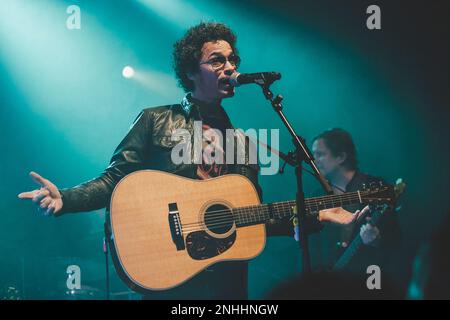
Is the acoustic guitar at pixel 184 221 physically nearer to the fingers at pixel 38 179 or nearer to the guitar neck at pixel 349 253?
the fingers at pixel 38 179

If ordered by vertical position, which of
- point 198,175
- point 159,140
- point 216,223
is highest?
point 159,140

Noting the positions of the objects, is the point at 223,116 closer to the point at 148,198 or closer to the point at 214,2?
the point at 148,198

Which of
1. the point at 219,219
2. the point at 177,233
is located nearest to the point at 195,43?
the point at 219,219

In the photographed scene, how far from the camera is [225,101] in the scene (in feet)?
15.4

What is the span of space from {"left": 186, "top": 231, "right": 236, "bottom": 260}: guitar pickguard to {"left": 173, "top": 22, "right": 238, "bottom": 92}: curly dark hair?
3.78 ft

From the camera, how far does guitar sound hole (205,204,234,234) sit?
329cm

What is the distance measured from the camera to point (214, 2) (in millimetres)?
4621

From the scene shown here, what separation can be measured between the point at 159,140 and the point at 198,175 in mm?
334

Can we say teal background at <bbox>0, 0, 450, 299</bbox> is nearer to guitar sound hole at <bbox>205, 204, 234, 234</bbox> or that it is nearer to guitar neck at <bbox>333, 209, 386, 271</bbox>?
guitar neck at <bbox>333, 209, 386, 271</bbox>

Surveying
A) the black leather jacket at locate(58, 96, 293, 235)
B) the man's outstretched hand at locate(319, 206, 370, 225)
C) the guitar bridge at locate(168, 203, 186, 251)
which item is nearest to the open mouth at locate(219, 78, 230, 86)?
the black leather jacket at locate(58, 96, 293, 235)

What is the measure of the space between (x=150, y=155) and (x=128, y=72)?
133cm

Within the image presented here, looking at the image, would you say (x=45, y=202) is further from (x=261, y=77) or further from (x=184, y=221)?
(x=261, y=77)
